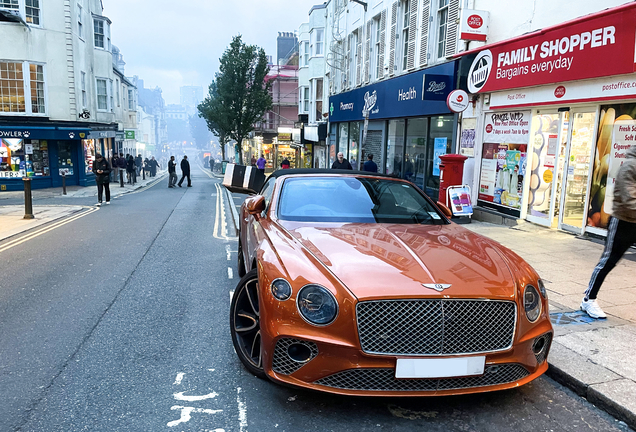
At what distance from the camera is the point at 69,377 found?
3.60 meters

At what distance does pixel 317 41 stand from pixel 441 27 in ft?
71.2

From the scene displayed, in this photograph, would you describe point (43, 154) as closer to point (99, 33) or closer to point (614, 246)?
point (99, 33)

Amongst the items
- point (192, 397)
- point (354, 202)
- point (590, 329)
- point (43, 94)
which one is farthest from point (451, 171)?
point (43, 94)

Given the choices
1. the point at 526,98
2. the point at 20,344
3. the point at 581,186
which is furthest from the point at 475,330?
the point at 526,98

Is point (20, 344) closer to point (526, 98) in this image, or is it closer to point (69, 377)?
point (69, 377)

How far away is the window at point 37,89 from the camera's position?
76.1ft

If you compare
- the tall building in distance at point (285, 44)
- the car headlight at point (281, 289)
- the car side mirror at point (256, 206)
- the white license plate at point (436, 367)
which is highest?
the tall building in distance at point (285, 44)

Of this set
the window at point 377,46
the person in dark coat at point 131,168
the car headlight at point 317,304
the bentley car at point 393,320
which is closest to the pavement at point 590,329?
the bentley car at point 393,320

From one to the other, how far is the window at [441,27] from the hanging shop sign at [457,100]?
345cm

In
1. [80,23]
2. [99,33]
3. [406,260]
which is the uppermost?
[99,33]

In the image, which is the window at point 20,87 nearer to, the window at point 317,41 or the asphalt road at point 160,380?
the window at point 317,41

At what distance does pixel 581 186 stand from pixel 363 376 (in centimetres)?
820

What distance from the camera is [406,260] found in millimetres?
3299

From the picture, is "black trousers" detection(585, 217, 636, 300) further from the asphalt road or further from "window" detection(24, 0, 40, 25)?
"window" detection(24, 0, 40, 25)
